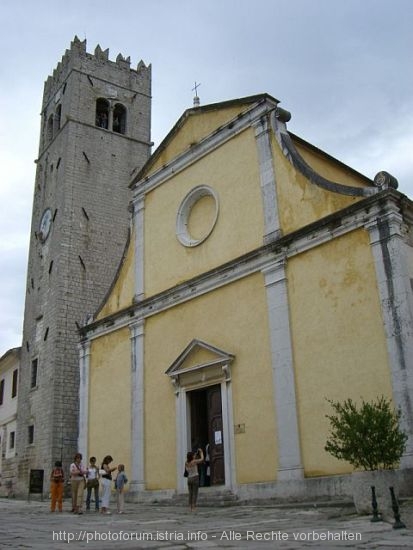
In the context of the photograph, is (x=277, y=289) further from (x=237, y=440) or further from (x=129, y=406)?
(x=129, y=406)

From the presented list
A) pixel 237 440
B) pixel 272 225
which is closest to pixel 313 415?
pixel 237 440

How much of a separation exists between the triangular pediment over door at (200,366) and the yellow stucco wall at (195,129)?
6268 mm

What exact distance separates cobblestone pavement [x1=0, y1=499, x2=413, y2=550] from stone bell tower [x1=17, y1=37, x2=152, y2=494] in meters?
14.2

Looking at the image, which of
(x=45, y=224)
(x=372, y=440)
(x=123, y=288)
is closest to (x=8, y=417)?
(x=45, y=224)

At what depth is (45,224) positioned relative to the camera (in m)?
28.4

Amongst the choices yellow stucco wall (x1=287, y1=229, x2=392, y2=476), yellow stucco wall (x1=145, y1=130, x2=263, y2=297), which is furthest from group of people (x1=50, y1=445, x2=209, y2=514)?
yellow stucco wall (x1=145, y1=130, x2=263, y2=297)

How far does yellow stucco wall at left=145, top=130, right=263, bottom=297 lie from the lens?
15859 mm

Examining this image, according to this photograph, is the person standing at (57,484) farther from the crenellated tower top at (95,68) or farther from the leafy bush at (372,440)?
the crenellated tower top at (95,68)

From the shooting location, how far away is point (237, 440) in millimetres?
14469

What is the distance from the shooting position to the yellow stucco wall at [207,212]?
1586cm

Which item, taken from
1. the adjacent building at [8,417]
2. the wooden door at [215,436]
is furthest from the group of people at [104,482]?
the adjacent building at [8,417]

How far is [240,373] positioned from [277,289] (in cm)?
229

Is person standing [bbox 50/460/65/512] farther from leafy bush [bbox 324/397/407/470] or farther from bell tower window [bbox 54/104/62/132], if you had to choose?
bell tower window [bbox 54/104/62/132]

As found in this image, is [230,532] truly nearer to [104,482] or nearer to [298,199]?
[104,482]
